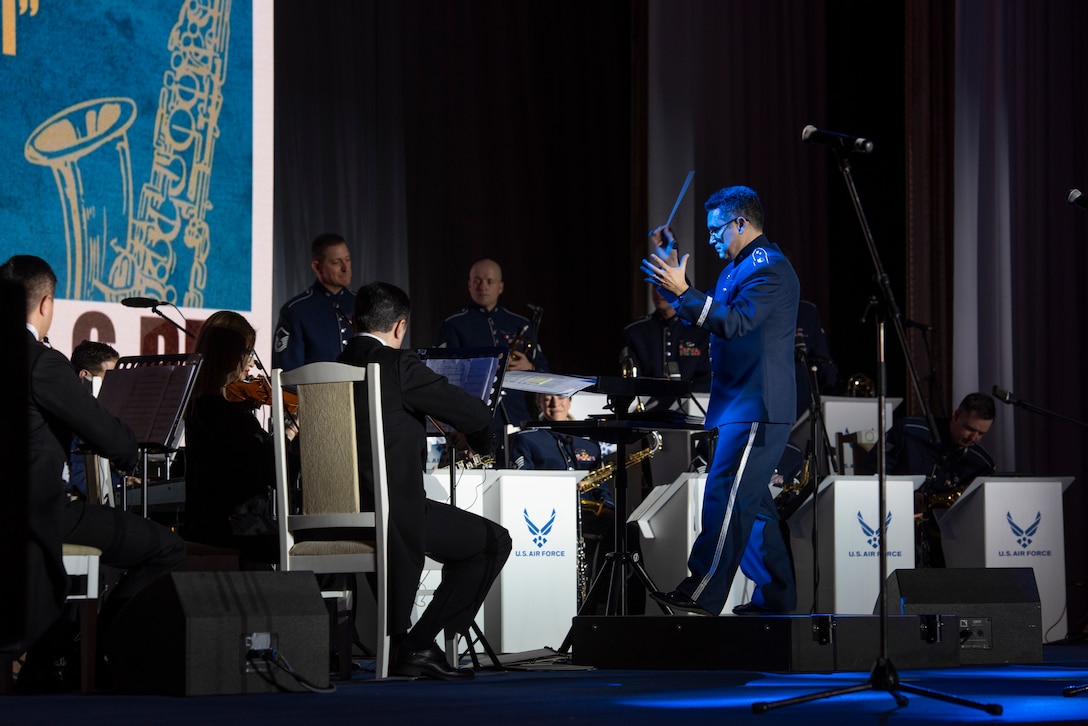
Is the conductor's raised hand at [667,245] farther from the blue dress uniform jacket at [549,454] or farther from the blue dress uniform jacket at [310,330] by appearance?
the blue dress uniform jacket at [310,330]

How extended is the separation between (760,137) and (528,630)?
4844 mm

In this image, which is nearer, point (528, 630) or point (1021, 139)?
point (528, 630)

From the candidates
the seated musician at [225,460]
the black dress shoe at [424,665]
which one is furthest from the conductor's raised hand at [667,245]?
the black dress shoe at [424,665]

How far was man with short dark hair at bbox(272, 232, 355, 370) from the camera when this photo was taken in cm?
700

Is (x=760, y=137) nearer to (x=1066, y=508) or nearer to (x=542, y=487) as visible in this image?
(x=1066, y=508)

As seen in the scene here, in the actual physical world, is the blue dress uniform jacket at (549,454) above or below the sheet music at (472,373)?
below

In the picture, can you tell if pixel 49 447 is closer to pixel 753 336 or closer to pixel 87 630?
pixel 87 630

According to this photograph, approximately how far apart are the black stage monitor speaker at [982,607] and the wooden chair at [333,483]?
190 cm

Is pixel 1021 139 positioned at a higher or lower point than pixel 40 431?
higher

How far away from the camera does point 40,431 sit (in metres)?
4.02

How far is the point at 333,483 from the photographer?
4.48 meters

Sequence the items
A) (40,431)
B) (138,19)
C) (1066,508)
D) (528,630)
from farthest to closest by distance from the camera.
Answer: (1066,508) → (138,19) → (528,630) → (40,431)

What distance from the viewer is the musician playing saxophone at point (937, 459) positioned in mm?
7074

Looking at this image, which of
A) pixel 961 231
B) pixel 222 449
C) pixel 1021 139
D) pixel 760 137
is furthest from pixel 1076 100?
pixel 222 449
